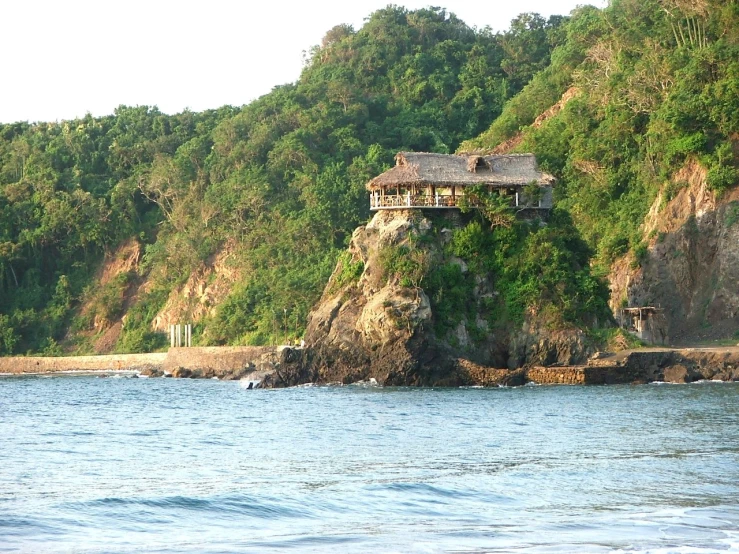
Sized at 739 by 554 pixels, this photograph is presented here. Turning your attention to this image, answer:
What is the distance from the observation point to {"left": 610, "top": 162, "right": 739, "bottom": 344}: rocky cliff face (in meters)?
54.4

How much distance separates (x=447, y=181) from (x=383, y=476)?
30.0 meters

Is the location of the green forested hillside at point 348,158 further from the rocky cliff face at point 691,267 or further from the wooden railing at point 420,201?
the wooden railing at point 420,201

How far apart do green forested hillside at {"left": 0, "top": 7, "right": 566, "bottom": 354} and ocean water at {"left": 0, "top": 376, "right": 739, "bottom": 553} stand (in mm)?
32298

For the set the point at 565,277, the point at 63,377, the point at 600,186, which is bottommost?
the point at 63,377

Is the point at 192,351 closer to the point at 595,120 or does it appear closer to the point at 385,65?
the point at 595,120

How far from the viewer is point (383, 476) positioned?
23.9 metres

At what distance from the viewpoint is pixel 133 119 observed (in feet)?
307

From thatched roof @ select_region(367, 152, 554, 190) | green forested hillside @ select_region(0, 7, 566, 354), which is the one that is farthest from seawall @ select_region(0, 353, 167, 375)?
thatched roof @ select_region(367, 152, 554, 190)

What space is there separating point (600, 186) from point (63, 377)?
32701mm

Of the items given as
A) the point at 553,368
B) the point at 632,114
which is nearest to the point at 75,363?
the point at 553,368

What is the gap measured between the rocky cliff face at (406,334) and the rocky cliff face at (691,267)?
8.17 m

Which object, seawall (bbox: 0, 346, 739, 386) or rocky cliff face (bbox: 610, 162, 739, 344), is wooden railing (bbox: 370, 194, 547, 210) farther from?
rocky cliff face (bbox: 610, 162, 739, 344)

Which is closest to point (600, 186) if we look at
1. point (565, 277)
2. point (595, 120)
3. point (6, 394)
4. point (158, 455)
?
point (595, 120)

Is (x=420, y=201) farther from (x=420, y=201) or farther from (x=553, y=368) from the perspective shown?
(x=553, y=368)
